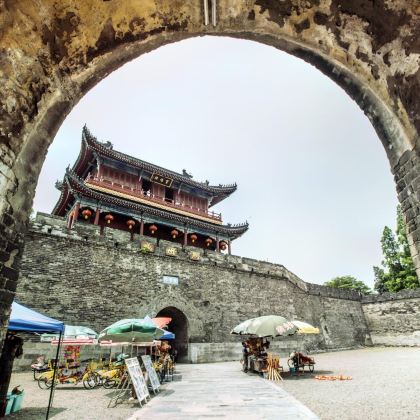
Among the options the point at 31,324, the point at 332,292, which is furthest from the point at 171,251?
the point at 332,292

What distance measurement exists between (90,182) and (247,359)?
1348cm

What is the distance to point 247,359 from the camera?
1111 cm

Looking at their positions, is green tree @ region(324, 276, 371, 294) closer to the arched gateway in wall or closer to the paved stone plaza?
the paved stone plaza

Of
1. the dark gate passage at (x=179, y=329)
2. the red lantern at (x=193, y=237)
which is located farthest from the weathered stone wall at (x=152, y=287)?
the red lantern at (x=193, y=237)

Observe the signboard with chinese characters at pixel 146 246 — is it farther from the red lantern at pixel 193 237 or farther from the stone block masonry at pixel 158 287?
the red lantern at pixel 193 237

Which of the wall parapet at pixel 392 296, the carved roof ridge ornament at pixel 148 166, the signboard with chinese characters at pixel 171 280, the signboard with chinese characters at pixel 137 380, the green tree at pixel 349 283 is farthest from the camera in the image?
the green tree at pixel 349 283

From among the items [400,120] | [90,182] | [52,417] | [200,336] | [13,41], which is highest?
[90,182]

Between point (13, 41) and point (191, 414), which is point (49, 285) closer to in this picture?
point (191, 414)

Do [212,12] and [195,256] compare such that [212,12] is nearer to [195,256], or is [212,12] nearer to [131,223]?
[195,256]

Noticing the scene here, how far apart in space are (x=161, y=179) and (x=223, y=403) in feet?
59.3

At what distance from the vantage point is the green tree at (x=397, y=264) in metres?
26.9

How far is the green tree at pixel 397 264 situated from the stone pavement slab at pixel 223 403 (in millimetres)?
24664

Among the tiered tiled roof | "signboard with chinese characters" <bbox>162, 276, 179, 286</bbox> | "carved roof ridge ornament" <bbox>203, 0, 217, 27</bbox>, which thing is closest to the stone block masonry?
"signboard with chinese characters" <bbox>162, 276, 179, 286</bbox>

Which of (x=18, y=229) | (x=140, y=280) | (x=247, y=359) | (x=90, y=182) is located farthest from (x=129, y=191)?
(x=18, y=229)
